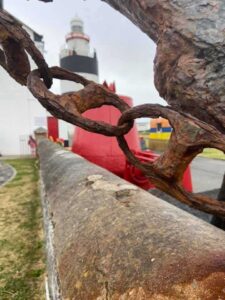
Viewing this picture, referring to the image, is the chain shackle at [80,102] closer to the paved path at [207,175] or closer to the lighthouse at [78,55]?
the paved path at [207,175]

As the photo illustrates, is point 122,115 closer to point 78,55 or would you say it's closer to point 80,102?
point 80,102

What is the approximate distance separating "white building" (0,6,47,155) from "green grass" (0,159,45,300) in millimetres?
11584

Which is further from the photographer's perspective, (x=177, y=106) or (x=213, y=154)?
(x=213, y=154)

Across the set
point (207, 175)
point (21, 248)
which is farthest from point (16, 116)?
point (21, 248)

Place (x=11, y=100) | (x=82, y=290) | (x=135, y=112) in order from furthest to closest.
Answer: (x=11, y=100) < (x=82, y=290) < (x=135, y=112)

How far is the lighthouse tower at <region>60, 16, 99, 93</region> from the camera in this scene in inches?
981

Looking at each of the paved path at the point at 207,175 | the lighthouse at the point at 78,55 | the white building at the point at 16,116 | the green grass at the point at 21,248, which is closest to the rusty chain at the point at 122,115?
the green grass at the point at 21,248

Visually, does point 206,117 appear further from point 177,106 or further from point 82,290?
point 82,290

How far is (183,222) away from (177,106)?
2.05ft

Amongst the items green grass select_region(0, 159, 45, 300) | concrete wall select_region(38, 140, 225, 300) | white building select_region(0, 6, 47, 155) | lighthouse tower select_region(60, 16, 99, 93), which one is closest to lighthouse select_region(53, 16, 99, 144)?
lighthouse tower select_region(60, 16, 99, 93)

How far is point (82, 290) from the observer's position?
3.43ft

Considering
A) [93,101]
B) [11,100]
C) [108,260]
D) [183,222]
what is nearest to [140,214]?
[183,222]

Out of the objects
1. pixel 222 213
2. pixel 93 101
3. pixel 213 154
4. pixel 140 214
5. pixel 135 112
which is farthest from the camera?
pixel 213 154

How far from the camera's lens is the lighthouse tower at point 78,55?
24.9 metres
